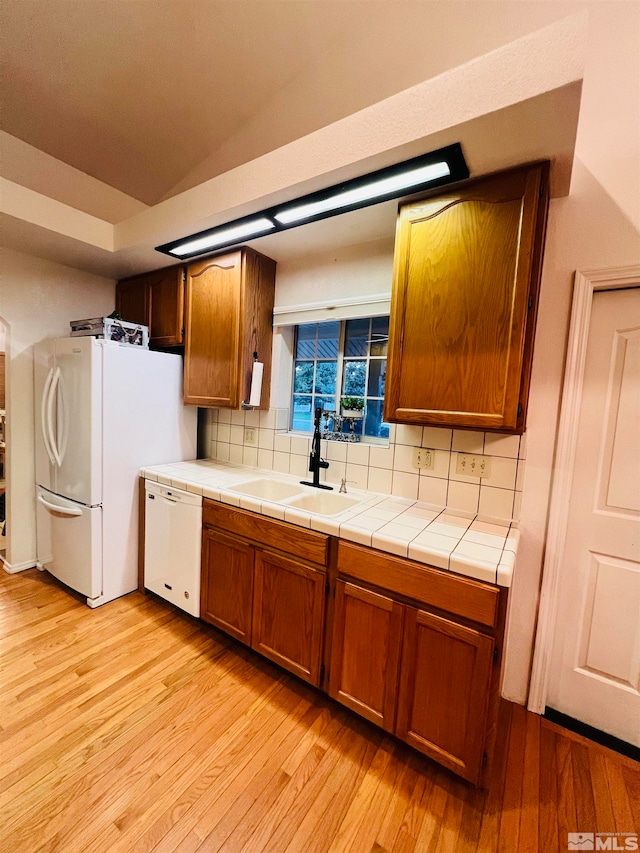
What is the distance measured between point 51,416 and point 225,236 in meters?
1.70

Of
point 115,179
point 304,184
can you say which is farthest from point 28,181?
point 304,184

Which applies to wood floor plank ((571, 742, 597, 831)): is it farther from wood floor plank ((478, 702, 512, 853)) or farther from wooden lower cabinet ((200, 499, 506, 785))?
wooden lower cabinet ((200, 499, 506, 785))

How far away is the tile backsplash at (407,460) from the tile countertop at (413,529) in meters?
0.08

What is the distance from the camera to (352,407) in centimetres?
209

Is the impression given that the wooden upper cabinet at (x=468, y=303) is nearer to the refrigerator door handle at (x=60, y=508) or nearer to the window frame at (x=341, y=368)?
the window frame at (x=341, y=368)

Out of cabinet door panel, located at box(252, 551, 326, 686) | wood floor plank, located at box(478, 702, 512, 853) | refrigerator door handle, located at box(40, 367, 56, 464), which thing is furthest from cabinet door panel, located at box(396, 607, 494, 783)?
refrigerator door handle, located at box(40, 367, 56, 464)

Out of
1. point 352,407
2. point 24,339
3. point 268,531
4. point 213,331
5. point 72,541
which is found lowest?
point 72,541

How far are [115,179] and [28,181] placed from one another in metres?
0.53

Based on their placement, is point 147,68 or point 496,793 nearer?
point 496,793

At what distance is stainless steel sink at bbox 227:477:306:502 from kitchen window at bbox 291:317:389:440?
18.2 inches

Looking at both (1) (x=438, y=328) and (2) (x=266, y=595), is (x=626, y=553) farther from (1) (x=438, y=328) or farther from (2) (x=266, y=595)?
(2) (x=266, y=595)

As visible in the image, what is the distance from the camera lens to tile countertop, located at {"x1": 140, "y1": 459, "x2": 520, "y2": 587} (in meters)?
1.21

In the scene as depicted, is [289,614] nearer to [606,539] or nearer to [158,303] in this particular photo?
[606,539]

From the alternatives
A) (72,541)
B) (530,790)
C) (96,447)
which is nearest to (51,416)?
(96,447)
